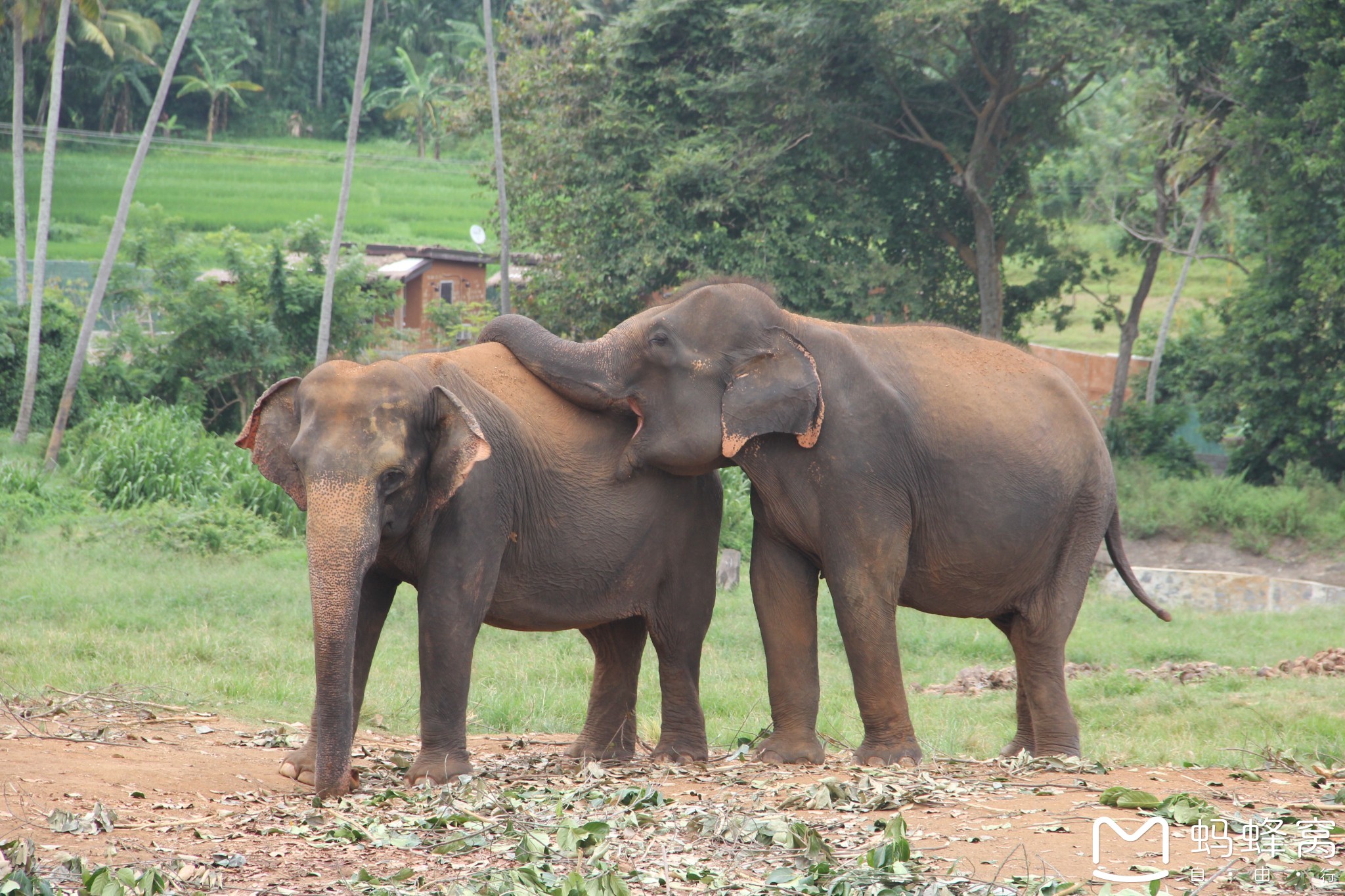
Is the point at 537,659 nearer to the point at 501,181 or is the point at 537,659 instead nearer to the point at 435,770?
the point at 435,770

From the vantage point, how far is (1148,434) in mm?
24672

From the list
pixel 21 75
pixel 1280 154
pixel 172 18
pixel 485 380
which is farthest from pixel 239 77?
pixel 485 380

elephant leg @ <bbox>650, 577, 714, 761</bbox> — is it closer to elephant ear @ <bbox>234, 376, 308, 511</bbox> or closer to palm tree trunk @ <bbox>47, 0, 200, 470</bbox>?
elephant ear @ <bbox>234, 376, 308, 511</bbox>

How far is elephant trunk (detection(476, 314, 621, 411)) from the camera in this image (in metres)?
6.46

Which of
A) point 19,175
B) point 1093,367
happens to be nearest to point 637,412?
point 19,175

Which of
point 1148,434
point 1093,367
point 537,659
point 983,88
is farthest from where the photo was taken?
point 1093,367

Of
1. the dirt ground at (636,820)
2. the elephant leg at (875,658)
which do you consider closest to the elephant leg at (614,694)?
the dirt ground at (636,820)

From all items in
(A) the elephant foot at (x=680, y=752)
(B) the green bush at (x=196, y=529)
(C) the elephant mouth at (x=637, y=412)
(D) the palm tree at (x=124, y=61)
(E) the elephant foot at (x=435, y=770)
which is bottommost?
(B) the green bush at (x=196, y=529)

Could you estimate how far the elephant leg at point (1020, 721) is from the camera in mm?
7094

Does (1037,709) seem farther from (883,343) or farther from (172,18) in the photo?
(172,18)

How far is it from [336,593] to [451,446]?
81 centimetres

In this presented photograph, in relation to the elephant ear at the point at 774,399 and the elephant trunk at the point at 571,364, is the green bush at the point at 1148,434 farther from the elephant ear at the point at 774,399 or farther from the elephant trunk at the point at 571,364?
the elephant trunk at the point at 571,364

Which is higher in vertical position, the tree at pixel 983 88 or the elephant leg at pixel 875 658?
the tree at pixel 983 88

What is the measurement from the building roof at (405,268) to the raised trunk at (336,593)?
83.6 feet
